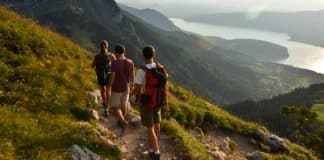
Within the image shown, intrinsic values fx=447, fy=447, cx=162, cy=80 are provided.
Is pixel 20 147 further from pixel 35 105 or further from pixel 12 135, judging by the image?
pixel 35 105

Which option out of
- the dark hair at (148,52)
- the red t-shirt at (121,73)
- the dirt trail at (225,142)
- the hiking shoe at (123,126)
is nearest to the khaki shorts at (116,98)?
the red t-shirt at (121,73)

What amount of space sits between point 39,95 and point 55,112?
118 centimetres

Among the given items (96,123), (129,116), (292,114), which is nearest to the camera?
(96,123)

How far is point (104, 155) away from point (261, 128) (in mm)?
16293

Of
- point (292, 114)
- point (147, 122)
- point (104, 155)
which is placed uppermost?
point (147, 122)

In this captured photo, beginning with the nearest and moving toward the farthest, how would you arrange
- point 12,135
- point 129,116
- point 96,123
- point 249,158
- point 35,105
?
point 12,135, point 35,105, point 96,123, point 129,116, point 249,158

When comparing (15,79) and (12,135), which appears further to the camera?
(15,79)

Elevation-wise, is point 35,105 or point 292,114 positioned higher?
point 35,105

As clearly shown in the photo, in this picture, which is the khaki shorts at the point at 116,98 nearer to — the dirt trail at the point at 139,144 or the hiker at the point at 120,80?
the hiker at the point at 120,80

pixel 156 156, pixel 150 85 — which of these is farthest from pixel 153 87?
pixel 156 156

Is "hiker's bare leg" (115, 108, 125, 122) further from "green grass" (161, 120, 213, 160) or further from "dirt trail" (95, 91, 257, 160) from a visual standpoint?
"green grass" (161, 120, 213, 160)

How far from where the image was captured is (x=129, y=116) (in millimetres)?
20031

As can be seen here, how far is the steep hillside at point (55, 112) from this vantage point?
13742mm

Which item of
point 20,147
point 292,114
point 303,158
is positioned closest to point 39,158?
point 20,147
